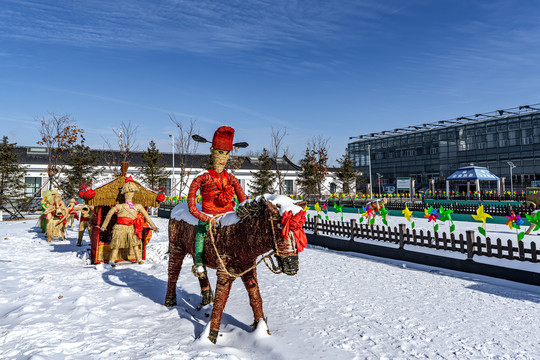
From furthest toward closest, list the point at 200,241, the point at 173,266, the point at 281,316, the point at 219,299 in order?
1. the point at 173,266
2. the point at 281,316
3. the point at 200,241
4. the point at 219,299

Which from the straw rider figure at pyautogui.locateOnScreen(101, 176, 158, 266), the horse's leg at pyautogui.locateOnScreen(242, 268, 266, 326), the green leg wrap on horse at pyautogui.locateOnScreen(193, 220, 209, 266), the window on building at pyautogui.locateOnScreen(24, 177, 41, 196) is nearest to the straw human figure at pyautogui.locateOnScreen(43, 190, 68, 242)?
the straw rider figure at pyautogui.locateOnScreen(101, 176, 158, 266)

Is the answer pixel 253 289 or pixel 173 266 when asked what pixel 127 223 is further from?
pixel 253 289

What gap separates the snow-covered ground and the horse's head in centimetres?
125

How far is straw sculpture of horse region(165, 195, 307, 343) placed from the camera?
3525 millimetres

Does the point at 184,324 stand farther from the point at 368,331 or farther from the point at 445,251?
the point at 445,251

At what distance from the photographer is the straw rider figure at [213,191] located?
178 inches

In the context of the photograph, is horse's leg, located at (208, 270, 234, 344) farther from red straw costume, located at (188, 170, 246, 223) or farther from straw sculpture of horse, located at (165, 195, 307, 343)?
red straw costume, located at (188, 170, 246, 223)

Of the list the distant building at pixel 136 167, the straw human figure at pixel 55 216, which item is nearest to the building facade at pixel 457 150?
the distant building at pixel 136 167

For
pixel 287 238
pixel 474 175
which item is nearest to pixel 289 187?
pixel 474 175

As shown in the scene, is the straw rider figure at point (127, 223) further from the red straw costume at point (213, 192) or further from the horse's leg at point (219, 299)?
the horse's leg at point (219, 299)

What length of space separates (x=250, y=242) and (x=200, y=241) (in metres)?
0.99

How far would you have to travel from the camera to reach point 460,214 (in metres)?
18.4

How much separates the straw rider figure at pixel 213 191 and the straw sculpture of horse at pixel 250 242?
0.13m

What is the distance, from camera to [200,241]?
15.0 feet
